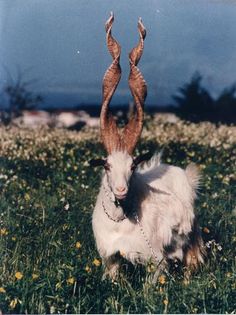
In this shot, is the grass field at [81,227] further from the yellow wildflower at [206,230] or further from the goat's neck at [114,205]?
the goat's neck at [114,205]

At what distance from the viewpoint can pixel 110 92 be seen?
3980 millimetres

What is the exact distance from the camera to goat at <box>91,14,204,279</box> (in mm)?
3936

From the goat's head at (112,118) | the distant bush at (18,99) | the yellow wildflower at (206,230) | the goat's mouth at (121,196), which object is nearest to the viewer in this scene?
the goat's mouth at (121,196)

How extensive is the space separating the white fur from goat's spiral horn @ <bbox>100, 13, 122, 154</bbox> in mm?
98

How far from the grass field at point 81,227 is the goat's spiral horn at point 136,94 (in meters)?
0.77

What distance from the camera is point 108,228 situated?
161 inches

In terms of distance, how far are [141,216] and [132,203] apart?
110mm

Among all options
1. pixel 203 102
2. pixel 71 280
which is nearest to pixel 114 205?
pixel 71 280

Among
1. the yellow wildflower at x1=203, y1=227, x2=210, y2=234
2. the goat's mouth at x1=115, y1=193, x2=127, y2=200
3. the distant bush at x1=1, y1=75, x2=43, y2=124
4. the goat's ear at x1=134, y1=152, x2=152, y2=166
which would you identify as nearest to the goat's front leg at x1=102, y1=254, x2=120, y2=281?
the goat's mouth at x1=115, y1=193, x2=127, y2=200

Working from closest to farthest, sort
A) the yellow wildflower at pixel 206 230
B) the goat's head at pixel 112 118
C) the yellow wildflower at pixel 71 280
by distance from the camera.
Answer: the yellow wildflower at pixel 71 280, the goat's head at pixel 112 118, the yellow wildflower at pixel 206 230

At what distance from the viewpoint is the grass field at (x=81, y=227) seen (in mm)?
3705

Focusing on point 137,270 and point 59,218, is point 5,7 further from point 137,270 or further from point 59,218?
point 137,270

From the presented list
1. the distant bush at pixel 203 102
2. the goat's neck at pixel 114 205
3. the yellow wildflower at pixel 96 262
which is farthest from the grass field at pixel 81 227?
the goat's neck at pixel 114 205

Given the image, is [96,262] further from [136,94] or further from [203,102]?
[203,102]
